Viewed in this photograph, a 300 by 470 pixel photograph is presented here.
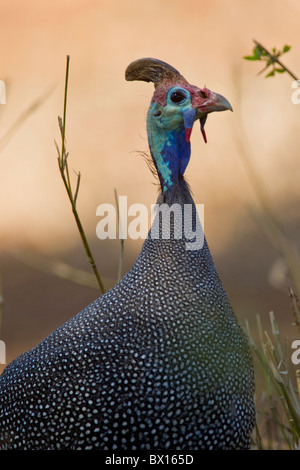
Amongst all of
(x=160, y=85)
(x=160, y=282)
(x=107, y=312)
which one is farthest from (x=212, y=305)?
Result: (x=160, y=85)

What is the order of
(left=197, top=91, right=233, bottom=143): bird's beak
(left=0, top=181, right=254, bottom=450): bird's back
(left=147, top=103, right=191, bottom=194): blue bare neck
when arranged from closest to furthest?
(left=0, top=181, right=254, bottom=450): bird's back
(left=197, top=91, right=233, bottom=143): bird's beak
(left=147, top=103, right=191, bottom=194): blue bare neck

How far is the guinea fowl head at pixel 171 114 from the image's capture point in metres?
3.55

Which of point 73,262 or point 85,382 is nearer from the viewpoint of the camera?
point 85,382

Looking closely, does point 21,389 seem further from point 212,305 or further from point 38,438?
point 212,305

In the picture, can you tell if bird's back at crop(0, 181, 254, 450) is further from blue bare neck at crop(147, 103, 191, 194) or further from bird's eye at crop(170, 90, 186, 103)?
bird's eye at crop(170, 90, 186, 103)

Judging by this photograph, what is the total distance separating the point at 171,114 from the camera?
11.8 ft

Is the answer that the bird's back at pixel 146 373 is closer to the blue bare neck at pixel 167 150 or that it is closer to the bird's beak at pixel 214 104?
the blue bare neck at pixel 167 150

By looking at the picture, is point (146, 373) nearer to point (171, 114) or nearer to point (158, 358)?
point (158, 358)

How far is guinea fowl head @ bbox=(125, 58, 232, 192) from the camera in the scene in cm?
355

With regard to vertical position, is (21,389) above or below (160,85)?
below

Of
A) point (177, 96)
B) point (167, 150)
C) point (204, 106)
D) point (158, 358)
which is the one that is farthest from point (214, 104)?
point (158, 358)

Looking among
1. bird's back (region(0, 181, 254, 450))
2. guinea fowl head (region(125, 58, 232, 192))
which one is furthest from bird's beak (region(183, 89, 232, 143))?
bird's back (region(0, 181, 254, 450))

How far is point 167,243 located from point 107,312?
46 centimetres

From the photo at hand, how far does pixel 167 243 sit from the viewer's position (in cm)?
356
